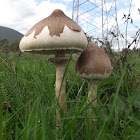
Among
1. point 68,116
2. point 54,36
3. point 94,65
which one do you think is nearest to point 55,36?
point 54,36

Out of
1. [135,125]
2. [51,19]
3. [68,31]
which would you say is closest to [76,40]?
[68,31]

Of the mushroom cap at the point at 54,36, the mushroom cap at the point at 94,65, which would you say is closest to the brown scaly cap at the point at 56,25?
the mushroom cap at the point at 54,36

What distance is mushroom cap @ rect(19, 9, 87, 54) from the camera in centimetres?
133

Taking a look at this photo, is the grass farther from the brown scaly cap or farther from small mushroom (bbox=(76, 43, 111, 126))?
the brown scaly cap

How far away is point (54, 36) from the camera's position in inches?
52.2

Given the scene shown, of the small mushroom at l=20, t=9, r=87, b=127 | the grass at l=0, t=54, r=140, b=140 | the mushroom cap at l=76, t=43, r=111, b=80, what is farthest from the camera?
the mushroom cap at l=76, t=43, r=111, b=80

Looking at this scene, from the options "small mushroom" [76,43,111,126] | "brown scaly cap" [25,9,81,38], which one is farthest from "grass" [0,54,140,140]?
"brown scaly cap" [25,9,81,38]

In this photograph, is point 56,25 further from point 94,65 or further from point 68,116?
point 68,116

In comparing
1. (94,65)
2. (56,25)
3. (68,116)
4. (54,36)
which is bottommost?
(68,116)

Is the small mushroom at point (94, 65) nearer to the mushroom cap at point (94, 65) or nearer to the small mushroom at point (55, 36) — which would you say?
the mushroom cap at point (94, 65)

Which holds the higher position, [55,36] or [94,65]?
[55,36]

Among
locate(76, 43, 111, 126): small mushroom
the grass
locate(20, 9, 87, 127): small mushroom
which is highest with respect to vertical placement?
locate(20, 9, 87, 127): small mushroom

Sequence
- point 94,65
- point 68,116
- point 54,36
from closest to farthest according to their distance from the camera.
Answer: point 54,36
point 68,116
point 94,65

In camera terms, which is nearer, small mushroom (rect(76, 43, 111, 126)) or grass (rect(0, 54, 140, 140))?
grass (rect(0, 54, 140, 140))
